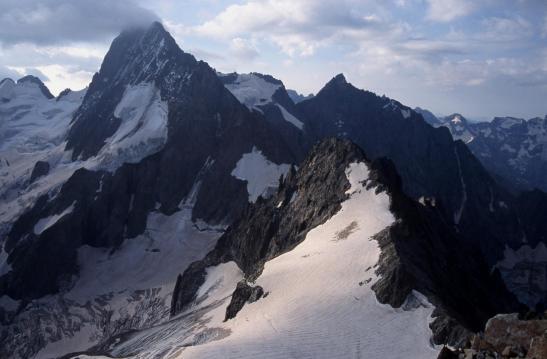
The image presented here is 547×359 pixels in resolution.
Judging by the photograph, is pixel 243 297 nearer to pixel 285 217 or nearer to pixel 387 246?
pixel 387 246

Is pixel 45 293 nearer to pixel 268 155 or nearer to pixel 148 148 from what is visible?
pixel 148 148

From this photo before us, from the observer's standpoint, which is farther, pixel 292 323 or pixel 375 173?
pixel 375 173

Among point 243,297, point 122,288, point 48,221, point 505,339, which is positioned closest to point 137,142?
point 48,221

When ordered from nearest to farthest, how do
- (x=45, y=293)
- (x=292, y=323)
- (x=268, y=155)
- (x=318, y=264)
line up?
(x=292, y=323) → (x=318, y=264) → (x=45, y=293) → (x=268, y=155)

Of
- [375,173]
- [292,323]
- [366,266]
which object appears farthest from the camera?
[375,173]

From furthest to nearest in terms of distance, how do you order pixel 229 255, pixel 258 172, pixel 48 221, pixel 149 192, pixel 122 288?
1. pixel 149 192
2. pixel 258 172
3. pixel 48 221
4. pixel 122 288
5. pixel 229 255

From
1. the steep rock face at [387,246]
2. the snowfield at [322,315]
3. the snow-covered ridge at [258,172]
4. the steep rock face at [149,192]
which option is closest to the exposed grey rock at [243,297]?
the snowfield at [322,315]

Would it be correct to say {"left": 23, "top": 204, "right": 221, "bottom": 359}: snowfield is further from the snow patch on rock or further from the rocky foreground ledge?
the rocky foreground ledge

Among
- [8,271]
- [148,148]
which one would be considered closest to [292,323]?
[8,271]
